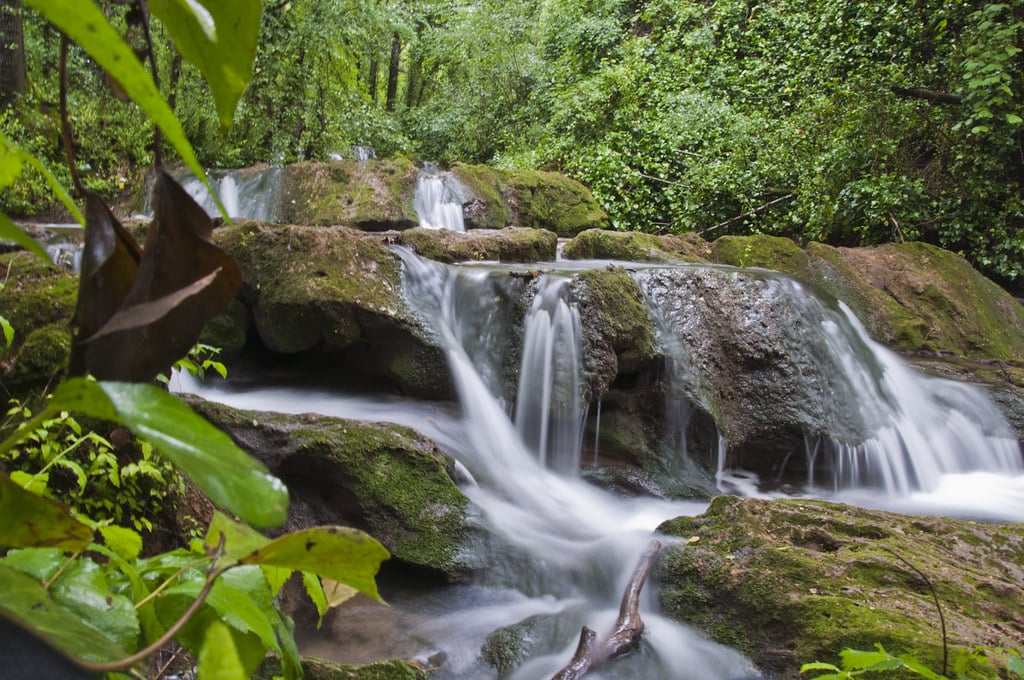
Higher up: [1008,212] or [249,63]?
[1008,212]

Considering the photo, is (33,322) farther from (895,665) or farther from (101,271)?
(895,665)

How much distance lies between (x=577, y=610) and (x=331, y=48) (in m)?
10.5

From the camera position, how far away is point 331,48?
452 inches

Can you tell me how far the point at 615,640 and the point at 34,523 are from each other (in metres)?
3.11

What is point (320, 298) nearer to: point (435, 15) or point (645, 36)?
point (645, 36)

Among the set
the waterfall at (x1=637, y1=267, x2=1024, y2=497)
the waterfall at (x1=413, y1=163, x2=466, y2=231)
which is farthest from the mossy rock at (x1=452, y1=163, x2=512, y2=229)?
the waterfall at (x1=637, y1=267, x2=1024, y2=497)

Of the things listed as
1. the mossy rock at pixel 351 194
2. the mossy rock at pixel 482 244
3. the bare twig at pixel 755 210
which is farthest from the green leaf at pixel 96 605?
the bare twig at pixel 755 210

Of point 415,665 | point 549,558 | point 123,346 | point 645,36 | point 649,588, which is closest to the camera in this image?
point 123,346

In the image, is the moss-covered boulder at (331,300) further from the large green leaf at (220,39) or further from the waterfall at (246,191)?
the large green leaf at (220,39)

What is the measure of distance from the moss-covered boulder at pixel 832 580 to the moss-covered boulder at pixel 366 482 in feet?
3.90

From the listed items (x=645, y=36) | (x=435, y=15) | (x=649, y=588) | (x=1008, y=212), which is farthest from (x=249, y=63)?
(x=435, y=15)

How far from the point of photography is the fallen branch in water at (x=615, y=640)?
9.99 ft

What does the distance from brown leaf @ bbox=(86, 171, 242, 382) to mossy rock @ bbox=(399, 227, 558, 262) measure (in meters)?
6.19

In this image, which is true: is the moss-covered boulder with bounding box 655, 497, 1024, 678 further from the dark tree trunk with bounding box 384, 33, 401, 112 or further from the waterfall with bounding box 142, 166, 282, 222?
the dark tree trunk with bounding box 384, 33, 401, 112
